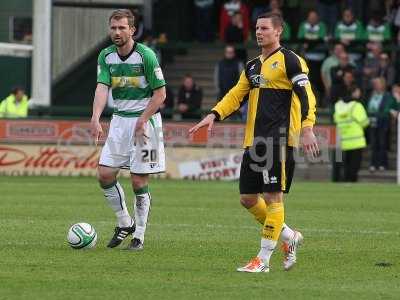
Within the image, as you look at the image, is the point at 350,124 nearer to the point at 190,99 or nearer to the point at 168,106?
the point at 190,99

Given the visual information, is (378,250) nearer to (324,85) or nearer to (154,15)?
(324,85)

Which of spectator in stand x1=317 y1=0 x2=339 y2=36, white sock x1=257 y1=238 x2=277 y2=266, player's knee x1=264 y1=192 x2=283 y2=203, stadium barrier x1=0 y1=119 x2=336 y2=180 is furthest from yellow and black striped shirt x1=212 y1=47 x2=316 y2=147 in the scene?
spectator in stand x1=317 y1=0 x2=339 y2=36

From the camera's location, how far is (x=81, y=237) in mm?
11523

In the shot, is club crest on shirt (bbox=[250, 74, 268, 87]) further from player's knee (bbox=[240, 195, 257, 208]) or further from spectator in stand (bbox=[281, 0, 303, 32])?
spectator in stand (bbox=[281, 0, 303, 32])

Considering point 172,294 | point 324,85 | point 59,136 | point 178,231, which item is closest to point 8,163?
point 59,136

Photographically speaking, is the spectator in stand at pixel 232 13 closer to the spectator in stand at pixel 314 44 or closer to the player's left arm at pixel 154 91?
the spectator in stand at pixel 314 44

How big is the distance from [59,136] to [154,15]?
8.52 meters

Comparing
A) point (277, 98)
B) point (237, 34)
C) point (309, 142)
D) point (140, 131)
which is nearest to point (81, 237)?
point (140, 131)

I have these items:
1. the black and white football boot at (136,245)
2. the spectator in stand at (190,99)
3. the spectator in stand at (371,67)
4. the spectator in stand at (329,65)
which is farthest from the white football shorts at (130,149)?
the spectator in stand at (371,67)

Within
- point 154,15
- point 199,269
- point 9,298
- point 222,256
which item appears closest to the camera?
point 9,298

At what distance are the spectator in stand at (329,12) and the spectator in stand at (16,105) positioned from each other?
7793 mm

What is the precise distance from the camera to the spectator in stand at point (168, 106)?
26219 mm

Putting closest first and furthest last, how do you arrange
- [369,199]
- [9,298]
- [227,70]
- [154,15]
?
1. [9,298]
2. [369,199]
3. [227,70]
4. [154,15]

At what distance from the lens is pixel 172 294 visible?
8.75 meters
